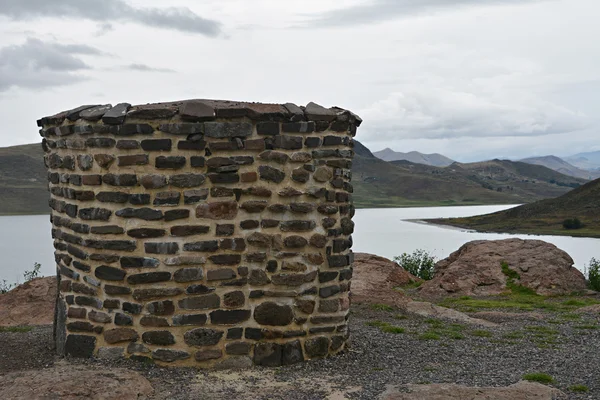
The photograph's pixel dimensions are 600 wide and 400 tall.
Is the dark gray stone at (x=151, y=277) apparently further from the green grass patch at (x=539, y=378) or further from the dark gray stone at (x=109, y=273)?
the green grass patch at (x=539, y=378)

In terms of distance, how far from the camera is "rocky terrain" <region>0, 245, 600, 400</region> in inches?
280

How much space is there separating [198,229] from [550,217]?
3355 inches

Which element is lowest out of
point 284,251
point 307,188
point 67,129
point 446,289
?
point 446,289

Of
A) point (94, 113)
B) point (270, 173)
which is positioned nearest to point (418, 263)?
point (270, 173)

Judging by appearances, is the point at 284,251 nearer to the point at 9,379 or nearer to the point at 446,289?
the point at 9,379

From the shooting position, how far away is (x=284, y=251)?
8.51 metres

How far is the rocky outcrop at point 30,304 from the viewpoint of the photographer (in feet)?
45.4

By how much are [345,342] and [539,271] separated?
11846 millimetres

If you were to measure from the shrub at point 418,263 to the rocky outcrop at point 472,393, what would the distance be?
17658mm

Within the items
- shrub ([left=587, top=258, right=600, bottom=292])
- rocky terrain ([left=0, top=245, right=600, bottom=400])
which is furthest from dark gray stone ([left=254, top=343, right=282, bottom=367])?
shrub ([left=587, top=258, right=600, bottom=292])

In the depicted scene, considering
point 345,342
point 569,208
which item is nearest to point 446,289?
point 345,342

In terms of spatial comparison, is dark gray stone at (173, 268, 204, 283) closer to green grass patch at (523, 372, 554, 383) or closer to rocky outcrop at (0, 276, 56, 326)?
green grass patch at (523, 372, 554, 383)

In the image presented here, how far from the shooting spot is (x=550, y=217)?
3369 inches

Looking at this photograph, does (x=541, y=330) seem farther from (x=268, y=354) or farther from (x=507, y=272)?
(x=507, y=272)
